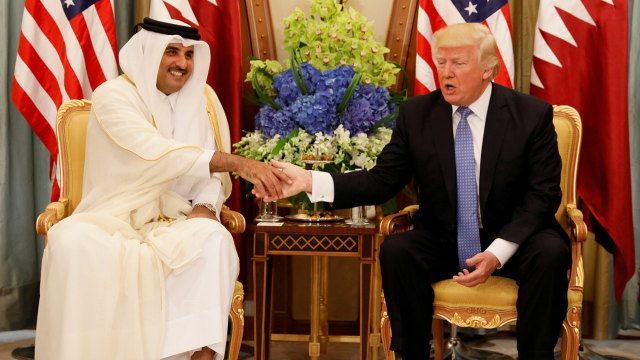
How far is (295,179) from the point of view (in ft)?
11.5

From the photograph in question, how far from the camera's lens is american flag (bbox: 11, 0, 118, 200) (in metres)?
4.25

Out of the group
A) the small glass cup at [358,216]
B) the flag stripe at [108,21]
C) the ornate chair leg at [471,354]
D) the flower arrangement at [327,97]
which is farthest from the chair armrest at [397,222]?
the flag stripe at [108,21]

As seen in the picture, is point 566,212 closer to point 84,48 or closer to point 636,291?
point 636,291

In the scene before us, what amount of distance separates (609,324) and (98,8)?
12.3ft

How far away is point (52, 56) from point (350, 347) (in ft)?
8.27

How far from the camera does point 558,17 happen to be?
13.8ft

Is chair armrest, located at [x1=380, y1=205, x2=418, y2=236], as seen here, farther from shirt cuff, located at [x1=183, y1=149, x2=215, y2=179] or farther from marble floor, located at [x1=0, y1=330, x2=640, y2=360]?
marble floor, located at [x1=0, y1=330, x2=640, y2=360]

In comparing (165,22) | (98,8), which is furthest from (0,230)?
(165,22)

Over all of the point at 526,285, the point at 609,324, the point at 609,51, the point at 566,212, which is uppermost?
the point at 609,51

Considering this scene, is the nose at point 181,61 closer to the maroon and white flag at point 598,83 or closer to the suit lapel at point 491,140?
the suit lapel at point 491,140

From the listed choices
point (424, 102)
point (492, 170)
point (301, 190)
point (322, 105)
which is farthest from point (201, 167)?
point (492, 170)

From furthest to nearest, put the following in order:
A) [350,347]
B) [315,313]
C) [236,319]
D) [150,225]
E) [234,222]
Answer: [350,347], [315,313], [234,222], [150,225], [236,319]

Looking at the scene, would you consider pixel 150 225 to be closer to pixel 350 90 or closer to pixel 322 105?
pixel 322 105

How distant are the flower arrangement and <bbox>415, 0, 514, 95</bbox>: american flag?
0.22m
